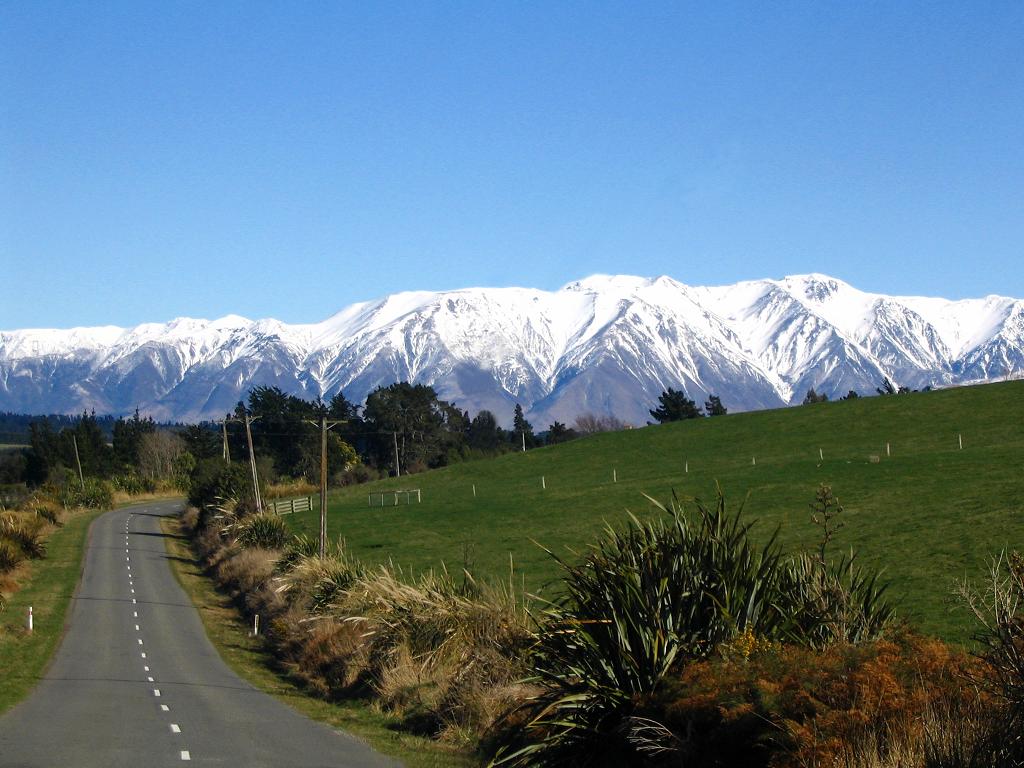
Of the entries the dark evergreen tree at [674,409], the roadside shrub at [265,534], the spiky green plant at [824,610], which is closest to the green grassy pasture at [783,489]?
the roadside shrub at [265,534]

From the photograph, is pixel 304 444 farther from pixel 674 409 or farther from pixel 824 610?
pixel 824 610

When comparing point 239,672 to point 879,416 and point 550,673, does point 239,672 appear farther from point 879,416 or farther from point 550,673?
point 879,416

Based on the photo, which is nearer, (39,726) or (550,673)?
(550,673)

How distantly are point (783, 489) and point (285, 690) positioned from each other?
3526cm

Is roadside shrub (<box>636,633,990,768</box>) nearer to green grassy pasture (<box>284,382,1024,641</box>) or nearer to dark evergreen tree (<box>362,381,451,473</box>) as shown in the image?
green grassy pasture (<box>284,382,1024,641</box>)

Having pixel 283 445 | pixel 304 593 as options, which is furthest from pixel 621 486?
pixel 283 445

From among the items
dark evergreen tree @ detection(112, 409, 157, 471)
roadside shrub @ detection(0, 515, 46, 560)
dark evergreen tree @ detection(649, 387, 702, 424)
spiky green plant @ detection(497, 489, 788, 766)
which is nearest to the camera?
spiky green plant @ detection(497, 489, 788, 766)

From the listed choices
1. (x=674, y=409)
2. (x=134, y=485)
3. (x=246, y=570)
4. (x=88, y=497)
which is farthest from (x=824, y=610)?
(x=674, y=409)

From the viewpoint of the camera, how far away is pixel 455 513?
70188 millimetres

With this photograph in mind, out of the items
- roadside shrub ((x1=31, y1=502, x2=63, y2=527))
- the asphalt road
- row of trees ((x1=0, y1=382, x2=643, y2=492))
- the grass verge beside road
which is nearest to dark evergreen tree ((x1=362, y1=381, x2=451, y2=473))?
row of trees ((x1=0, y1=382, x2=643, y2=492))

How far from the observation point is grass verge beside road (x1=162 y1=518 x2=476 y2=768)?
1803cm

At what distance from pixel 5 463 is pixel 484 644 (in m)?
152

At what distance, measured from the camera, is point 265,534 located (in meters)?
60.2

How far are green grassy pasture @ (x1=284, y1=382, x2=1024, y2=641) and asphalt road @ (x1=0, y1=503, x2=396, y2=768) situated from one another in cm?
560
